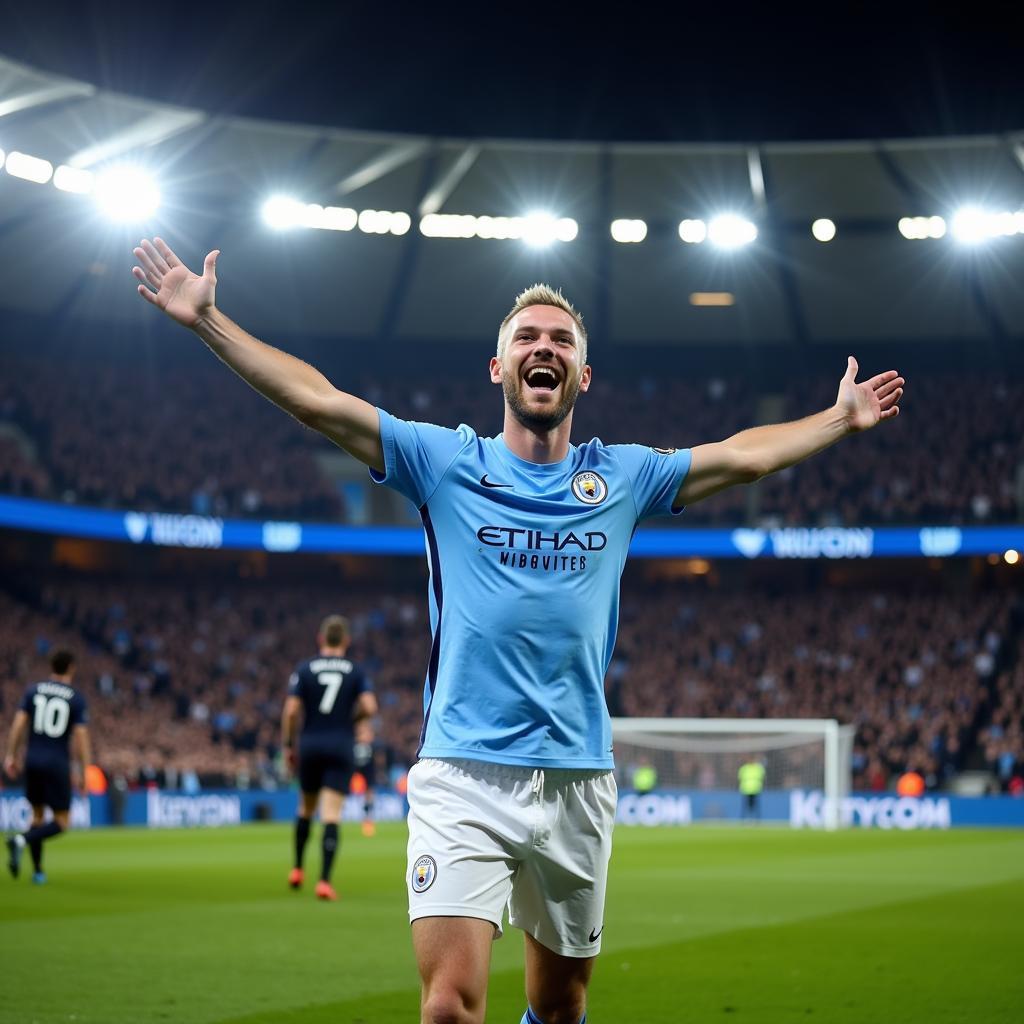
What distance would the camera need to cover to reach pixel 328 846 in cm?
1317

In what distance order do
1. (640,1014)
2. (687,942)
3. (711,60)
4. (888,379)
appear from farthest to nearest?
(711,60), (687,942), (640,1014), (888,379)

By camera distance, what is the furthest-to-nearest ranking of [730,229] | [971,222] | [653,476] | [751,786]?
[730,229] < [971,222] < [751,786] < [653,476]

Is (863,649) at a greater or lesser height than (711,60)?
lesser

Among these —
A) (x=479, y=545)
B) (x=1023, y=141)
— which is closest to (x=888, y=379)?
(x=479, y=545)

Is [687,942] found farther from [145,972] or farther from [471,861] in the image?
[471,861]

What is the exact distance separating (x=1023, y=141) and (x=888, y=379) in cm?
3159

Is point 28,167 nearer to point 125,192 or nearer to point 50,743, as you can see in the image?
point 125,192

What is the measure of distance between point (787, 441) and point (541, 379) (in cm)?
95

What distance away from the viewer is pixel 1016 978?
27.6ft

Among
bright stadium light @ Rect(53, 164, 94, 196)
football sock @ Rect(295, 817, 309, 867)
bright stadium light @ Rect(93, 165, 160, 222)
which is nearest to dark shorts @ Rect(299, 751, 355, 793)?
football sock @ Rect(295, 817, 309, 867)

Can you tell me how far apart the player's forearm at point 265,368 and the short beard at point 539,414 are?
56 centimetres

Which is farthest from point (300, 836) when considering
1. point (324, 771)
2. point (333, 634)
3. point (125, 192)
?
point (125, 192)

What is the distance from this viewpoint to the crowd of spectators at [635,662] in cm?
3638

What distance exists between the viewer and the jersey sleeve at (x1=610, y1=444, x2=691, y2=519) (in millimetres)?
5012
